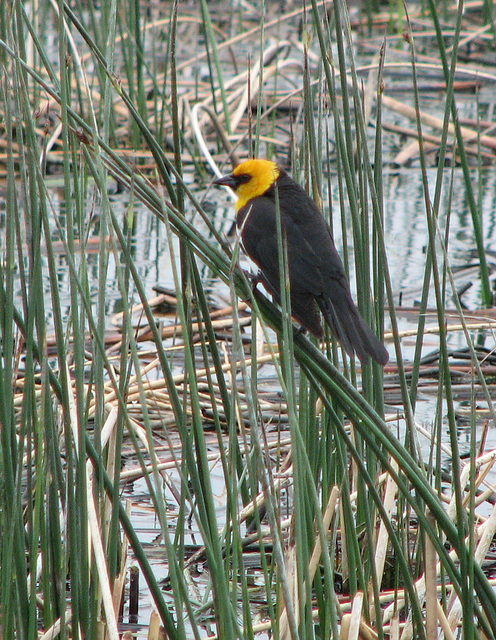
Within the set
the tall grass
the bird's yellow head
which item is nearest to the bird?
the bird's yellow head

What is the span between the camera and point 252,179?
128 inches

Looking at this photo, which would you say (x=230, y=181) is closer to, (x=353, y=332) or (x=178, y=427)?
(x=353, y=332)

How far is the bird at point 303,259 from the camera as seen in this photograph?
2.26 meters

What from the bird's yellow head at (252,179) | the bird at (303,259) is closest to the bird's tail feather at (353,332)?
the bird at (303,259)

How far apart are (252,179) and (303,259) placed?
691 mm

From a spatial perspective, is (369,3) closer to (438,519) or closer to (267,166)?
(267,166)

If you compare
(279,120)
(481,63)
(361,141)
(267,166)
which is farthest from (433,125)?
(361,141)

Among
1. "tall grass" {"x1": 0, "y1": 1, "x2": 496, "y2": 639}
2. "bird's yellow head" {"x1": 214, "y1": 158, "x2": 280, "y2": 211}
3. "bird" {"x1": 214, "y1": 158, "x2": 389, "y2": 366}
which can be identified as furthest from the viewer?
"bird's yellow head" {"x1": 214, "y1": 158, "x2": 280, "y2": 211}

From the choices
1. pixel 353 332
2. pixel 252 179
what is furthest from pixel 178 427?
pixel 252 179

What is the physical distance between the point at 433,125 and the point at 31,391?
223 inches

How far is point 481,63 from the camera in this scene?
359 inches

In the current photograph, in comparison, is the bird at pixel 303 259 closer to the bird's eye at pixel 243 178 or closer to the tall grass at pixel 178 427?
the bird's eye at pixel 243 178

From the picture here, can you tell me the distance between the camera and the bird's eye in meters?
3.25

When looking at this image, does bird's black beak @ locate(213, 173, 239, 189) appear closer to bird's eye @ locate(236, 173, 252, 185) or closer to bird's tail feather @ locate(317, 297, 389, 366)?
bird's eye @ locate(236, 173, 252, 185)
